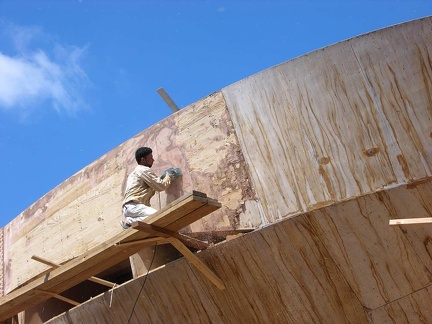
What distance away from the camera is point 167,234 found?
21.1 feet

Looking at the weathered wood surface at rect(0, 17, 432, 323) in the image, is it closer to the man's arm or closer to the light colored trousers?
the man's arm

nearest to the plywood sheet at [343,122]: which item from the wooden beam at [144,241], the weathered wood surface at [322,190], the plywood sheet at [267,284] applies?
the weathered wood surface at [322,190]

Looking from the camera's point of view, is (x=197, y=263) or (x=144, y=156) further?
(x=144, y=156)

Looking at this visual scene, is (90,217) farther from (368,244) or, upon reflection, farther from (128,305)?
(368,244)

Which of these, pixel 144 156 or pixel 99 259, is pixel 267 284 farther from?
pixel 144 156

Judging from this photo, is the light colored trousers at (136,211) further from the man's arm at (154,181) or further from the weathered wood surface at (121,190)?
the weathered wood surface at (121,190)

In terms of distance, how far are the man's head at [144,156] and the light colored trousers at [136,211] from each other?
689 mm

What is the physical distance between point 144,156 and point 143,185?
453 millimetres

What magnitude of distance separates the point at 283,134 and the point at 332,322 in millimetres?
2336

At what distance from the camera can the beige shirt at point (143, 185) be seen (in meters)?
7.23

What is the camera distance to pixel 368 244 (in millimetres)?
6359

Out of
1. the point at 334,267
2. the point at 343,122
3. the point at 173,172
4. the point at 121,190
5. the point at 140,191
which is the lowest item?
the point at 334,267

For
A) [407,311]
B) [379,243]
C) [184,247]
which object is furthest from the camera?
[184,247]

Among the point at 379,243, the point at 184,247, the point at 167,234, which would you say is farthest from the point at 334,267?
the point at 167,234
